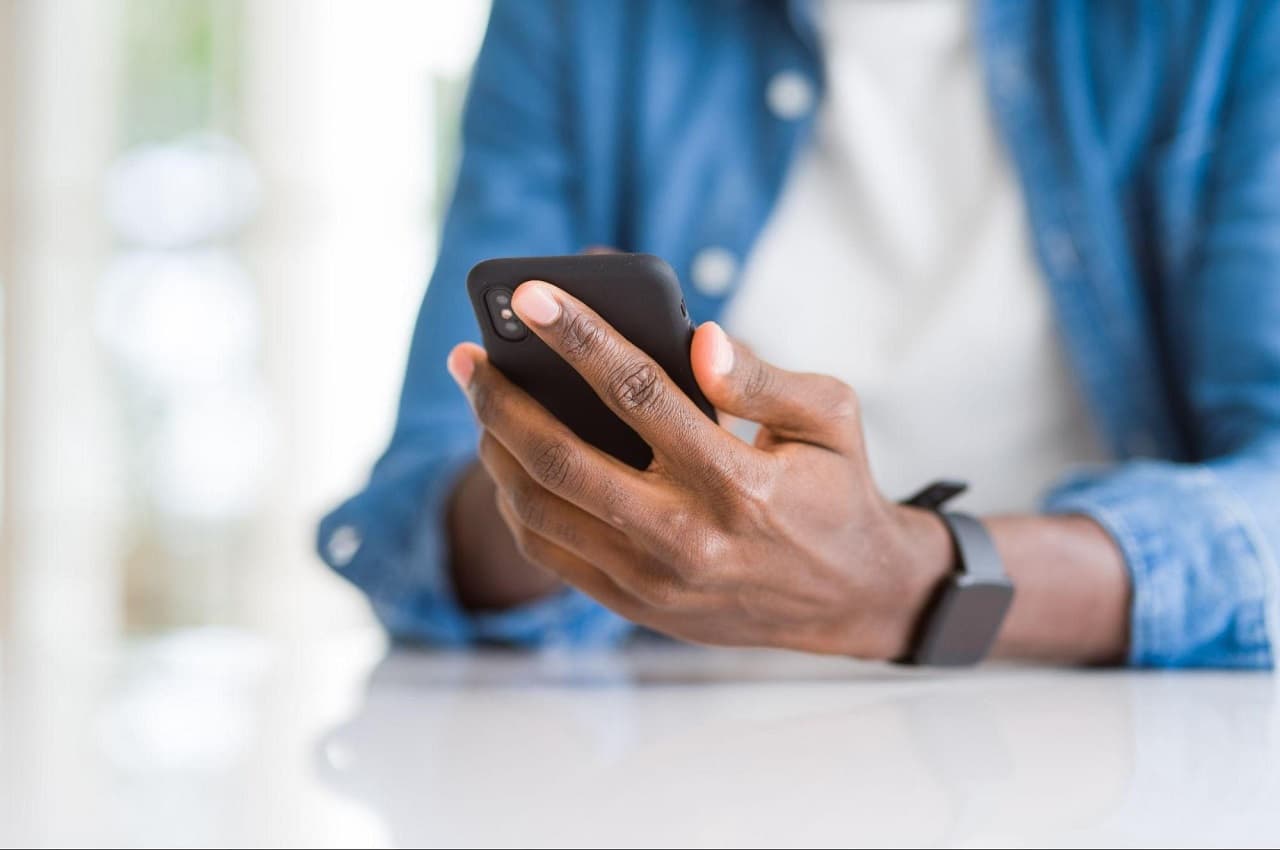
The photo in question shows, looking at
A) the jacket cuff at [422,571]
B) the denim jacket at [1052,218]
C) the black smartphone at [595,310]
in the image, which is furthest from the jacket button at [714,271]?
the black smartphone at [595,310]

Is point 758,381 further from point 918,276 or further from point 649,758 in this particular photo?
point 918,276

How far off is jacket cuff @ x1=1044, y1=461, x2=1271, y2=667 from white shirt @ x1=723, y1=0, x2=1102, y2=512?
10.7 inches

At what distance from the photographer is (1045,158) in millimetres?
932

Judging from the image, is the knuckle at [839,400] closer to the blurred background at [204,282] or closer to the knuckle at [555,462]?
the knuckle at [555,462]

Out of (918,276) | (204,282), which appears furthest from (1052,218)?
(204,282)

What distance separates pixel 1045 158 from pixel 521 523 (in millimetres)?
542

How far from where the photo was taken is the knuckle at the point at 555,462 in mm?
512

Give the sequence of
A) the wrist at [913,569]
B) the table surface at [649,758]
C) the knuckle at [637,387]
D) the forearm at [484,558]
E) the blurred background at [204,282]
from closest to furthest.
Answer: the table surface at [649,758] → the knuckle at [637,387] → the wrist at [913,569] → the forearm at [484,558] → the blurred background at [204,282]

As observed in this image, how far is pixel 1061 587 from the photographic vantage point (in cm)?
66

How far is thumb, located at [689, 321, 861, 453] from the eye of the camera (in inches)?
19.2

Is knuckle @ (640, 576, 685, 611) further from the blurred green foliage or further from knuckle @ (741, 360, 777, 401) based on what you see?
the blurred green foliage

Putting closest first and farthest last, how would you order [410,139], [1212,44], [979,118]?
[1212,44] → [979,118] → [410,139]

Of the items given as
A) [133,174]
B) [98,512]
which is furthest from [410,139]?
[98,512]

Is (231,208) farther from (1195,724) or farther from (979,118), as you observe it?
(1195,724)
